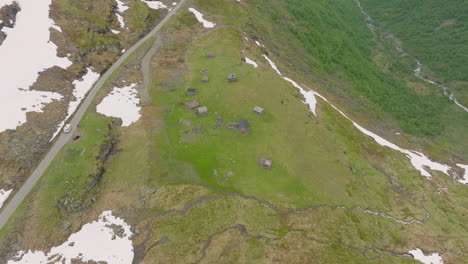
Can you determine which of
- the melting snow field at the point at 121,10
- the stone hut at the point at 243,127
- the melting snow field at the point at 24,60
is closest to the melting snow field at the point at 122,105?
the melting snow field at the point at 24,60

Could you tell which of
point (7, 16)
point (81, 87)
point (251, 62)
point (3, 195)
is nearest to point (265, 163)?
point (251, 62)

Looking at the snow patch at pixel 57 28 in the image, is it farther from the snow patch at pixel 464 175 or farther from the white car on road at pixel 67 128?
the snow patch at pixel 464 175

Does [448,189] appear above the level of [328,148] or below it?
below

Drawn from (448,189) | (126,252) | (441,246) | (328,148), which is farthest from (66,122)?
(448,189)

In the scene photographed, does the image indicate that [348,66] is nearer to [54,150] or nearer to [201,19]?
[201,19]

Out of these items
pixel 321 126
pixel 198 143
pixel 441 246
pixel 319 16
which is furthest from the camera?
pixel 319 16

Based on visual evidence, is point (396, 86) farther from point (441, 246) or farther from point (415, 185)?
point (441, 246)

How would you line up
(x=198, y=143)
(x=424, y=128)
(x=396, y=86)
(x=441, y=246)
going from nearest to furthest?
(x=441, y=246) → (x=198, y=143) → (x=424, y=128) → (x=396, y=86)
